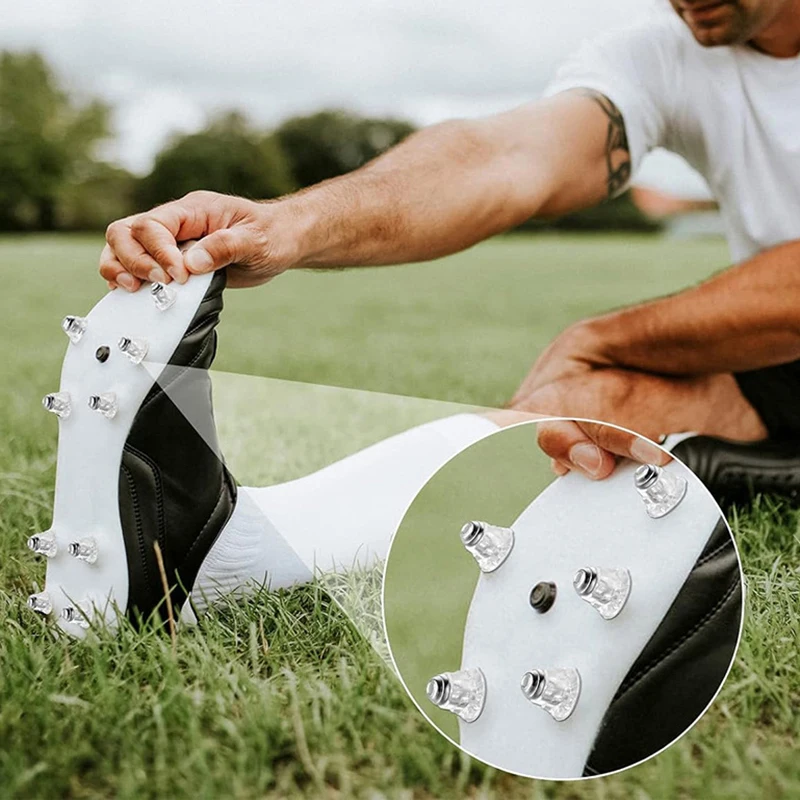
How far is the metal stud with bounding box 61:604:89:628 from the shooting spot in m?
1.11

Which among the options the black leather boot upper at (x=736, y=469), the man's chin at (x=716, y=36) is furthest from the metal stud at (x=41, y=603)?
the man's chin at (x=716, y=36)

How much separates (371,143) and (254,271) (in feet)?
70.4

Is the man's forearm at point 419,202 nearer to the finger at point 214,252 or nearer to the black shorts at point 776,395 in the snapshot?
the finger at point 214,252

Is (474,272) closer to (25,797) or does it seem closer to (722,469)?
(722,469)

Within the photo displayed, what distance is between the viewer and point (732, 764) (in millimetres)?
885

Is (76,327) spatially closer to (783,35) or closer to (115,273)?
(115,273)

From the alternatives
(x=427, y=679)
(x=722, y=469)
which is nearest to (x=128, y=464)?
(x=427, y=679)

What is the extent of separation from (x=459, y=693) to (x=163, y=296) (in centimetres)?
51

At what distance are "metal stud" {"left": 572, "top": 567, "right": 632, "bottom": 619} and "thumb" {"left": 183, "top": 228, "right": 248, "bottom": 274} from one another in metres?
0.52

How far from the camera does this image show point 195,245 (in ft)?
3.70

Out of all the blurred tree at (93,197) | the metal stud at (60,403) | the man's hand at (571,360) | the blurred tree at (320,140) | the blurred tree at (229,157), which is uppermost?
the metal stud at (60,403)

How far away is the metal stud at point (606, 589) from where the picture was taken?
934mm

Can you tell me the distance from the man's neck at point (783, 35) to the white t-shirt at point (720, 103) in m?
0.02

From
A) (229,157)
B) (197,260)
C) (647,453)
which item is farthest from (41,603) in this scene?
(229,157)
